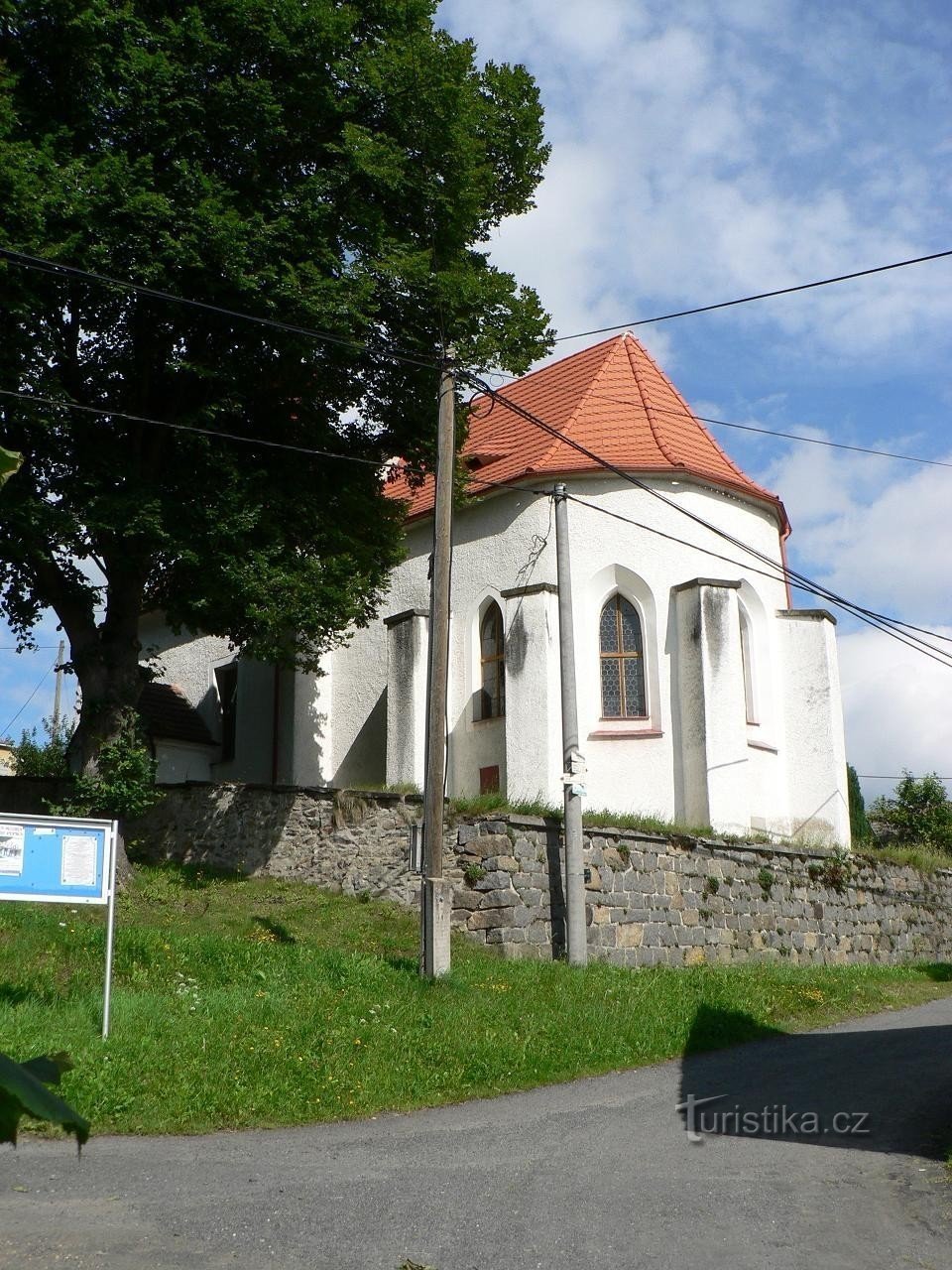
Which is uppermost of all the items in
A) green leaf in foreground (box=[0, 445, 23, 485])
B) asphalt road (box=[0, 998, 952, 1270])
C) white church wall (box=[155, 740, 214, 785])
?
white church wall (box=[155, 740, 214, 785])

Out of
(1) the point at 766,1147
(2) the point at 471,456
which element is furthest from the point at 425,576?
(1) the point at 766,1147

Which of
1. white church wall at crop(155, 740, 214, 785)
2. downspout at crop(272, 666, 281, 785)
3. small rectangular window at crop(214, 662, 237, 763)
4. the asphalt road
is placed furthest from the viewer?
small rectangular window at crop(214, 662, 237, 763)

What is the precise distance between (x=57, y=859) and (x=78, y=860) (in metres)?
0.19

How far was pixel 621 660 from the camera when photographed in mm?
21875

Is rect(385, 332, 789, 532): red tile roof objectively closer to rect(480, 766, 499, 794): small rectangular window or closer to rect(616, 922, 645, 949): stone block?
rect(480, 766, 499, 794): small rectangular window

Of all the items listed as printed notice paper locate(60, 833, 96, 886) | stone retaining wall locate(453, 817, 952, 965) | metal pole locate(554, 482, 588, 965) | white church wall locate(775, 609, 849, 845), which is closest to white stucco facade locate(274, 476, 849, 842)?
white church wall locate(775, 609, 849, 845)

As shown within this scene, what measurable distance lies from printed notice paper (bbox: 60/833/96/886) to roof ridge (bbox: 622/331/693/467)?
1388 cm

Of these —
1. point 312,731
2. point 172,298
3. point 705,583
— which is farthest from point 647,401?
point 172,298

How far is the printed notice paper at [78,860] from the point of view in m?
11.1

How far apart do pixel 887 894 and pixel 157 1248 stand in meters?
18.3

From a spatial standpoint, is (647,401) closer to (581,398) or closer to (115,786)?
(581,398)

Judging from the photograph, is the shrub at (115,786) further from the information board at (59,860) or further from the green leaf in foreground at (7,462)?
the green leaf in foreground at (7,462)

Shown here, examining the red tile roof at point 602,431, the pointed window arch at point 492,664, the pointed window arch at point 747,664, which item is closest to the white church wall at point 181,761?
the red tile roof at point 602,431

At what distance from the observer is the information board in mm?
10844
